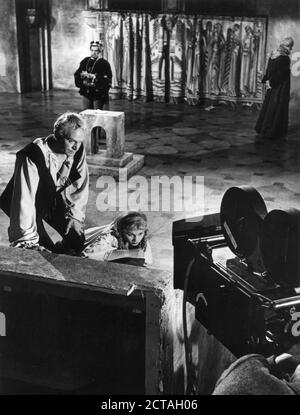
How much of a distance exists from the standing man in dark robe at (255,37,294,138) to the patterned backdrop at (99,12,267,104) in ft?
8.07

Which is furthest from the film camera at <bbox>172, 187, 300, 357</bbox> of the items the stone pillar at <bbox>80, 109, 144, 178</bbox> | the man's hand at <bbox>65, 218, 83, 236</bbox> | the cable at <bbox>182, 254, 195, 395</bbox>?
the stone pillar at <bbox>80, 109, 144, 178</bbox>

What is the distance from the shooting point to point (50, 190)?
5500 millimetres

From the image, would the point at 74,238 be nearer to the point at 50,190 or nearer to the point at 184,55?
the point at 50,190

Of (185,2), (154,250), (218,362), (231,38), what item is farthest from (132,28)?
(218,362)

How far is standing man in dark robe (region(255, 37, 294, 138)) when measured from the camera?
10.4m

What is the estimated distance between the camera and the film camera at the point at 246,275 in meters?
2.24

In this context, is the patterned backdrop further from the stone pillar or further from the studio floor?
the stone pillar

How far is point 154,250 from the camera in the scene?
6.44m

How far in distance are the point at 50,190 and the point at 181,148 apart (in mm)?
4983

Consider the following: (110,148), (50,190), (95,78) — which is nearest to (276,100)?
(95,78)
